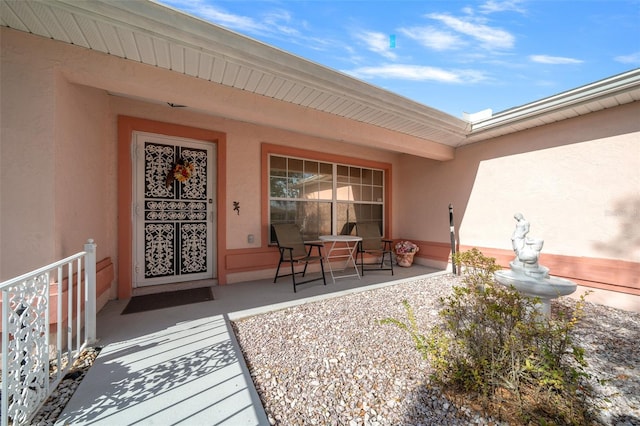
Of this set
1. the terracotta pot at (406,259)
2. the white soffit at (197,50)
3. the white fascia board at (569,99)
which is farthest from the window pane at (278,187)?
the white fascia board at (569,99)

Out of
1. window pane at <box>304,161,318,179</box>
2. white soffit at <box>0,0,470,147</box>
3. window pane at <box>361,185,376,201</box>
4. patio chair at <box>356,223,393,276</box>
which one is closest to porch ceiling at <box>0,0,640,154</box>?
white soffit at <box>0,0,470,147</box>

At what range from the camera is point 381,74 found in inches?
155

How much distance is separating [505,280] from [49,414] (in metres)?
3.79

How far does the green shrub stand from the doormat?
283 cm

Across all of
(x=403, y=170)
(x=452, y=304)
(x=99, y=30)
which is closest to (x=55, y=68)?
(x=99, y=30)

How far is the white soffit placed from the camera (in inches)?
69.7

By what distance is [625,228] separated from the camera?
3156 millimetres

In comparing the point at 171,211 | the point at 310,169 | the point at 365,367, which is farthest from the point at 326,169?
the point at 365,367

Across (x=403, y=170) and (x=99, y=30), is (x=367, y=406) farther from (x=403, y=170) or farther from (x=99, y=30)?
(x=403, y=170)

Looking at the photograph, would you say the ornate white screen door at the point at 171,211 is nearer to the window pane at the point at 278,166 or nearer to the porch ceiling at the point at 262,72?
the window pane at the point at 278,166

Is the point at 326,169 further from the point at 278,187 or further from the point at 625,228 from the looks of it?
the point at 625,228

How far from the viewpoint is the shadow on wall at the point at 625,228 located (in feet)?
10.1

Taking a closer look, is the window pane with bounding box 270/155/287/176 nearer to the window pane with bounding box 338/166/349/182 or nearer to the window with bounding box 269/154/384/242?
the window with bounding box 269/154/384/242

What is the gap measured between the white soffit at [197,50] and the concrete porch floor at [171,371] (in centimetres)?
254
